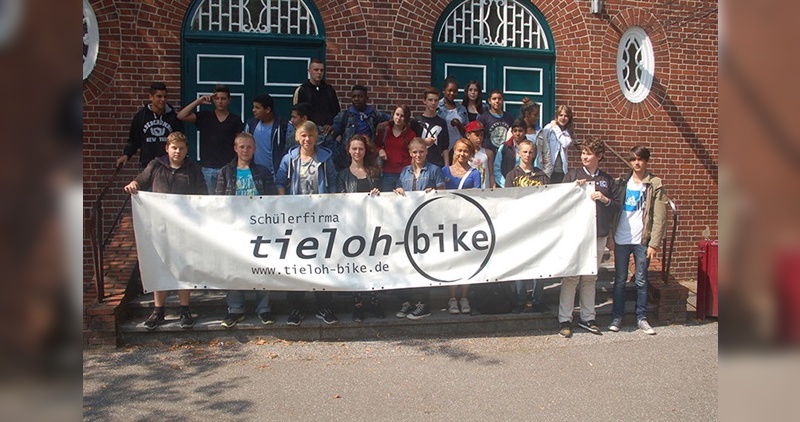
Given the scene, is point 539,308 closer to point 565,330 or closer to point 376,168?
point 565,330

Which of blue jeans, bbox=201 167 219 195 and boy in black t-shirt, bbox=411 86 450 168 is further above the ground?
boy in black t-shirt, bbox=411 86 450 168

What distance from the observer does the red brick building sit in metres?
8.38

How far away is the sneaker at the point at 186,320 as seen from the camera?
6422 mm

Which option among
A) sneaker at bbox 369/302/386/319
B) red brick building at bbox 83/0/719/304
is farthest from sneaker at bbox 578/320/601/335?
red brick building at bbox 83/0/719/304

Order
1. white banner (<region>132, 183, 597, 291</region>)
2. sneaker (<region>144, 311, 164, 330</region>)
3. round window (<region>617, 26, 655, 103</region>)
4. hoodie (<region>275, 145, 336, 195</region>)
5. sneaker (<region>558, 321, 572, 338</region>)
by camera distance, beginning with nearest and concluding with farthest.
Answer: sneaker (<region>144, 311, 164, 330</region>)
white banner (<region>132, 183, 597, 291</region>)
hoodie (<region>275, 145, 336, 195</region>)
sneaker (<region>558, 321, 572, 338</region>)
round window (<region>617, 26, 655, 103</region>)

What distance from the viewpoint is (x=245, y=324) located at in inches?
257

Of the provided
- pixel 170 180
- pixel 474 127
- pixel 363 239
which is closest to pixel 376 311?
pixel 363 239

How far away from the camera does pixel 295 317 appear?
21.6 feet

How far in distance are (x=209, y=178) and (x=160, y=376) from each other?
2.45 metres

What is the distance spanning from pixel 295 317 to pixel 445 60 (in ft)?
15.2

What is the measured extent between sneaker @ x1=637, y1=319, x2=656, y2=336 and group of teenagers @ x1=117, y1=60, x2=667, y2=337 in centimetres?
1

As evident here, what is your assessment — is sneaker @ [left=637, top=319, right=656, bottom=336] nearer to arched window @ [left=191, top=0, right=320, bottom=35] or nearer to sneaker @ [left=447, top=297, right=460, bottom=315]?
sneaker @ [left=447, top=297, right=460, bottom=315]
